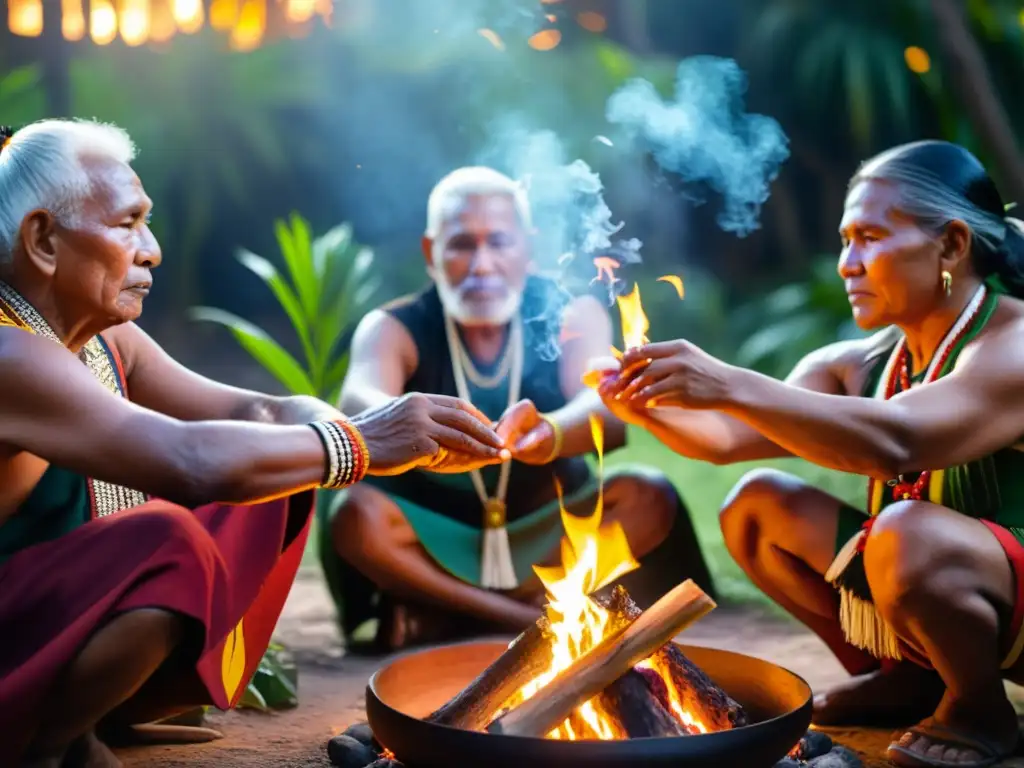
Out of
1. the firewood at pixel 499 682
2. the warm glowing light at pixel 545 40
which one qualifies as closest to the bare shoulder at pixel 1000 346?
the firewood at pixel 499 682

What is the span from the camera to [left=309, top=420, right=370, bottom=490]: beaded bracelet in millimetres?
2645

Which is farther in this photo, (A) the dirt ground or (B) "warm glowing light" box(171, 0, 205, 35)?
(B) "warm glowing light" box(171, 0, 205, 35)

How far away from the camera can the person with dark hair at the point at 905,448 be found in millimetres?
2836

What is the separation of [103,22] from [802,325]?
678 cm

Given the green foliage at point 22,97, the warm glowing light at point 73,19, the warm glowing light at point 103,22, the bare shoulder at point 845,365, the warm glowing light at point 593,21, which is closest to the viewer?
the bare shoulder at point 845,365

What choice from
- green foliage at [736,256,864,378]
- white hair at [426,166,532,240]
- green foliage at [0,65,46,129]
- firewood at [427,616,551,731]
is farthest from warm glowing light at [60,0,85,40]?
firewood at [427,616,551,731]

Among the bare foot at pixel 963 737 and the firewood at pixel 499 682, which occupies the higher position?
the firewood at pixel 499 682

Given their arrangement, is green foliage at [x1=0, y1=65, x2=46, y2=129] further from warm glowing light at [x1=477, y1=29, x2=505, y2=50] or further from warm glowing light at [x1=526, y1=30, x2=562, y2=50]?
warm glowing light at [x1=526, y1=30, x2=562, y2=50]

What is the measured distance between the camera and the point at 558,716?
8.15 ft

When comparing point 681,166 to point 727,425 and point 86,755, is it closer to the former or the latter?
point 727,425

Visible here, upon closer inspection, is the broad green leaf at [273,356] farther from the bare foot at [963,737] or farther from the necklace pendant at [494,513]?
the bare foot at [963,737]

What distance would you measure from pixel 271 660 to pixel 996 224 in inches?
101

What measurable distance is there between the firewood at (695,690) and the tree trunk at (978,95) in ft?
19.7

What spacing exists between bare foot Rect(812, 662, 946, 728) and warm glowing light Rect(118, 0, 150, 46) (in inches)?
369
